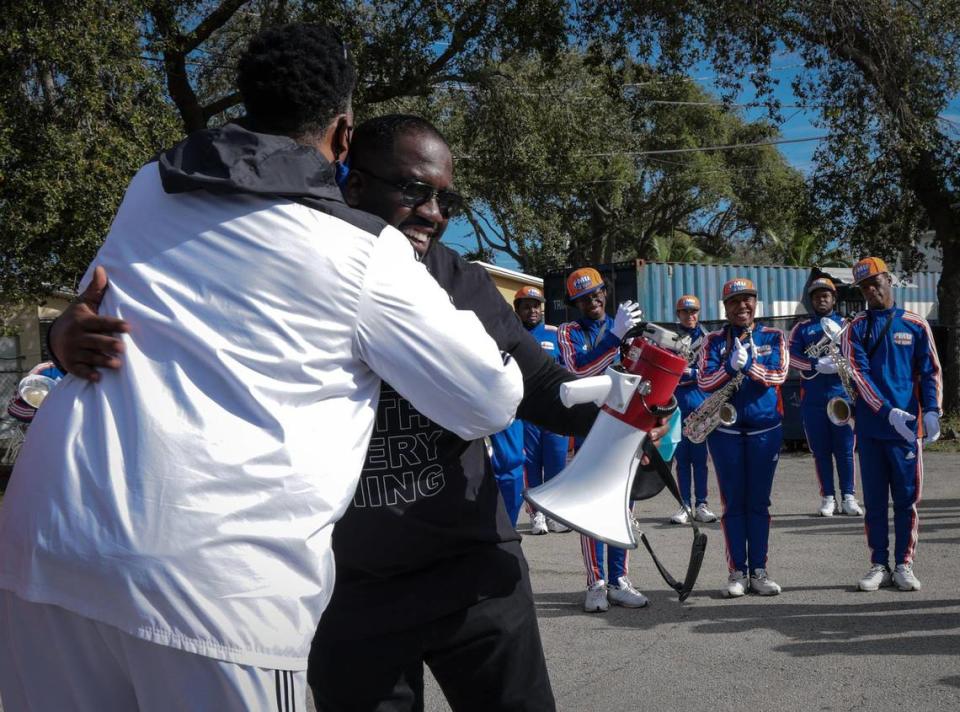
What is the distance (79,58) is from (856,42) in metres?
11.9

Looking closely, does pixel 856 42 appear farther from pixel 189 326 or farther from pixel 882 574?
pixel 189 326

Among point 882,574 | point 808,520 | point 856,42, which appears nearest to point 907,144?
point 856,42

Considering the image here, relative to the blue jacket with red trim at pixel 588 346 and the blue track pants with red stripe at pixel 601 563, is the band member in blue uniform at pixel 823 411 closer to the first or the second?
the blue jacket with red trim at pixel 588 346

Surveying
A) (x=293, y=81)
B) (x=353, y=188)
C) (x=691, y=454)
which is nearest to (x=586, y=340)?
(x=691, y=454)

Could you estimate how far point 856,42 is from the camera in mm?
16750

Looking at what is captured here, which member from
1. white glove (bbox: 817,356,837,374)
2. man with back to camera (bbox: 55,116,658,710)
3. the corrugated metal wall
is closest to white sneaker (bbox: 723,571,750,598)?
white glove (bbox: 817,356,837,374)

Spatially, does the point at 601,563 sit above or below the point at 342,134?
below

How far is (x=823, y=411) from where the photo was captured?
1108 cm

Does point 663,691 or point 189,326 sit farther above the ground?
point 189,326

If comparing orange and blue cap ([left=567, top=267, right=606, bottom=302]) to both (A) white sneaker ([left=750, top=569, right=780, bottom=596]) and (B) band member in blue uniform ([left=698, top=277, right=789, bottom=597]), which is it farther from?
(A) white sneaker ([left=750, top=569, right=780, bottom=596])

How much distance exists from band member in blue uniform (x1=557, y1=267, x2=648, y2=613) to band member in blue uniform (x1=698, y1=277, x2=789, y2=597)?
772mm

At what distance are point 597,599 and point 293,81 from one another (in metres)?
5.47

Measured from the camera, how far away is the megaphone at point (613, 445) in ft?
7.27

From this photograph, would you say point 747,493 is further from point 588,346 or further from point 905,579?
point 588,346
